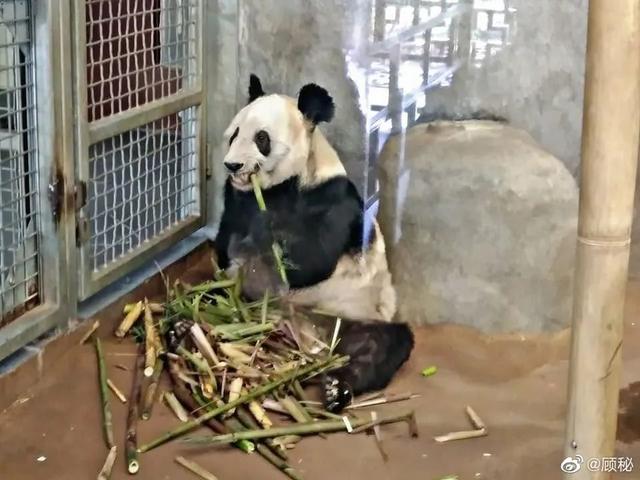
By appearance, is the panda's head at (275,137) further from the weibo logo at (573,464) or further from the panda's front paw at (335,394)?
the weibo logo at (573,464)

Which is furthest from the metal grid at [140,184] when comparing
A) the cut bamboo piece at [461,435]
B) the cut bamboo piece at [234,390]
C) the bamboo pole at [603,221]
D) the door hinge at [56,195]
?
the bamboo pole at [603,221]

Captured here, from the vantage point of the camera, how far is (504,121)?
2.84 metres

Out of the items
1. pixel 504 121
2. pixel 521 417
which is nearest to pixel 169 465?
pixel 521 417

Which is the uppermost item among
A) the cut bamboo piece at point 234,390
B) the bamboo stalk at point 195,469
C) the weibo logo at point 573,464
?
the weibo logo at point 573,464

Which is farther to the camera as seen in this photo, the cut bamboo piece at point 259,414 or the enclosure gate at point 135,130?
the enclosure gate at point 135,130

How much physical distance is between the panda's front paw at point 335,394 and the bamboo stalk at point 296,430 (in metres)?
0.06

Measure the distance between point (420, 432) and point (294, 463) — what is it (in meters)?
0.33

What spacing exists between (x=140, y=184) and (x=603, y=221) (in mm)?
1640

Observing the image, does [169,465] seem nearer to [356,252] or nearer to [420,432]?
[420,432]

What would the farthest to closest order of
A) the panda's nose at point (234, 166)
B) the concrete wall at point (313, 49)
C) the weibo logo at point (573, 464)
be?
the concrete wall at point (313, 49)
the panda's nose at point (234, 166)
the weibo logo at point (573, 464)

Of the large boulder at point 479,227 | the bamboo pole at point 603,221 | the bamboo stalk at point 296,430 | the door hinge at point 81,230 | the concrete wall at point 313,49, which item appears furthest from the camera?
the concrete wall at point 313,49

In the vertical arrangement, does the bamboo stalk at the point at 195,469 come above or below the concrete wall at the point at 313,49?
below

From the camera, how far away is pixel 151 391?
225 cm

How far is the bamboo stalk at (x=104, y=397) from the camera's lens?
2074 mm
